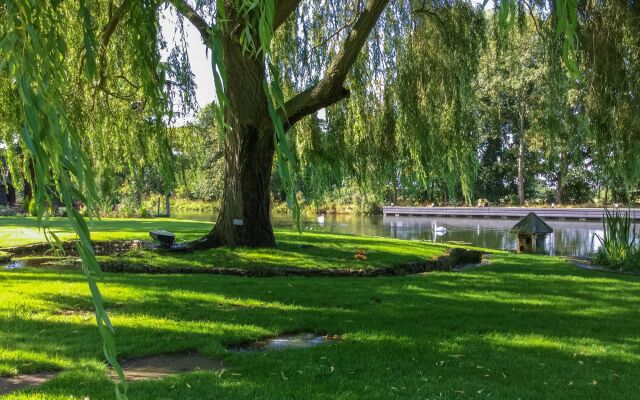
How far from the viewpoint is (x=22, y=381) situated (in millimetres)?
2975

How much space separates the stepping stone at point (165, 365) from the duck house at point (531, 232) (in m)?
11.2

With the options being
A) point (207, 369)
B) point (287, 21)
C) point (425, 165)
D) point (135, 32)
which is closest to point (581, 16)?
point (425, 165)

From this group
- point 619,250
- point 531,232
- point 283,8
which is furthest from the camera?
point 531,232

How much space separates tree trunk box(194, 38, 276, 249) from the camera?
310 inches

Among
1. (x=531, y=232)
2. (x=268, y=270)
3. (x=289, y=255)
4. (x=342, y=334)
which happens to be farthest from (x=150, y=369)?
(x=531, y=232)

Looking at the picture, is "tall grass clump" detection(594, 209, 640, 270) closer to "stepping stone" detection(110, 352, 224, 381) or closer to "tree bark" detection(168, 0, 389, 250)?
"tree bark" detection(168, 0, 389, 250)

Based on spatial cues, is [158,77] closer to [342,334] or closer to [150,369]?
[150,369]

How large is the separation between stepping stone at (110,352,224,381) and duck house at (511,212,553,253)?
1121cm

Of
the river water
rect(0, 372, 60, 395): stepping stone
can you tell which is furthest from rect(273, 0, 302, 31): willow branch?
the river water

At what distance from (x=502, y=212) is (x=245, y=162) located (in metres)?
23.0

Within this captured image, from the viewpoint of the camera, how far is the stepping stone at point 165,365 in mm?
3170

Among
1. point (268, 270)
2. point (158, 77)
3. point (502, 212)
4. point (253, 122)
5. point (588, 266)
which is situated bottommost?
point (588, 266)

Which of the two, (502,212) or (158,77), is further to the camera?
(502,212)

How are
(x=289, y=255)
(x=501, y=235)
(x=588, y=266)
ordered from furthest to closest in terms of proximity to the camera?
1. (x=501, y=235)
2. (x=588, y=266)
3. (x=289, y=255)
